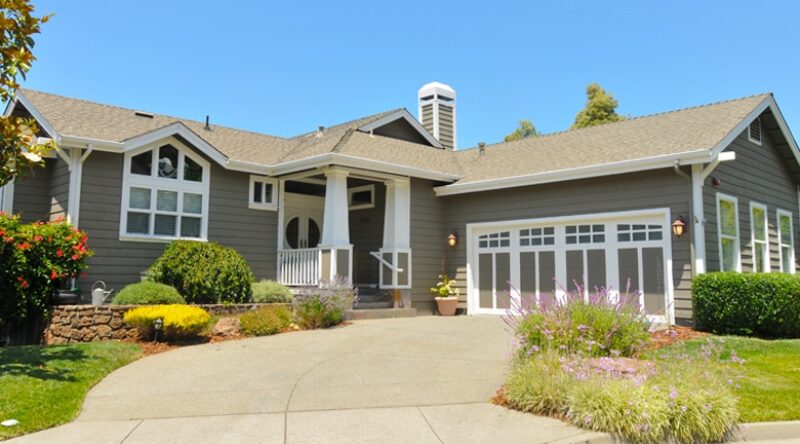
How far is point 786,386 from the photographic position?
7.00 meters

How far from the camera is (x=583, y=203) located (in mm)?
13555

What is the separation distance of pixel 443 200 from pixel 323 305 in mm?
5551

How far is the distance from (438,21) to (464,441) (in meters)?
13.4

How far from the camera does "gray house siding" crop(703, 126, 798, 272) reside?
40.5ft

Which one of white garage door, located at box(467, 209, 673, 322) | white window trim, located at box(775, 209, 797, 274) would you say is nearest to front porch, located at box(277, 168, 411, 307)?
white garage door, located at box(467, 209, 673, 322)

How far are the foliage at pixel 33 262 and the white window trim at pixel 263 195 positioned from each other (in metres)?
4.27

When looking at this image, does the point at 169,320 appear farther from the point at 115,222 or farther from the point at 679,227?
the point at 679,227

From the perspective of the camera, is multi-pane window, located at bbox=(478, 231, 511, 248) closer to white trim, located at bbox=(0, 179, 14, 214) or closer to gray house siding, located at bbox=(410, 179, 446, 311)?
gray house siding, located at bbox=(410, 179, 446, 311)

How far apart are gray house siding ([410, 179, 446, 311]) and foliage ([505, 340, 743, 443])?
8946 mm

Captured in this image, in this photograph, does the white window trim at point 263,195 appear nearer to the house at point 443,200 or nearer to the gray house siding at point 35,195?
the house at point 443,200

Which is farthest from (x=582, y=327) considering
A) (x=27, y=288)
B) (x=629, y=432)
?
(x=27, y=288)

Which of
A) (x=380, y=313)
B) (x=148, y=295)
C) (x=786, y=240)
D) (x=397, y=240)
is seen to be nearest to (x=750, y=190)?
(x=786, y=240)

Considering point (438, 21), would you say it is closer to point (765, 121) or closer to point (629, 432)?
point (765, 121)

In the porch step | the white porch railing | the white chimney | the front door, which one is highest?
the white chimney
